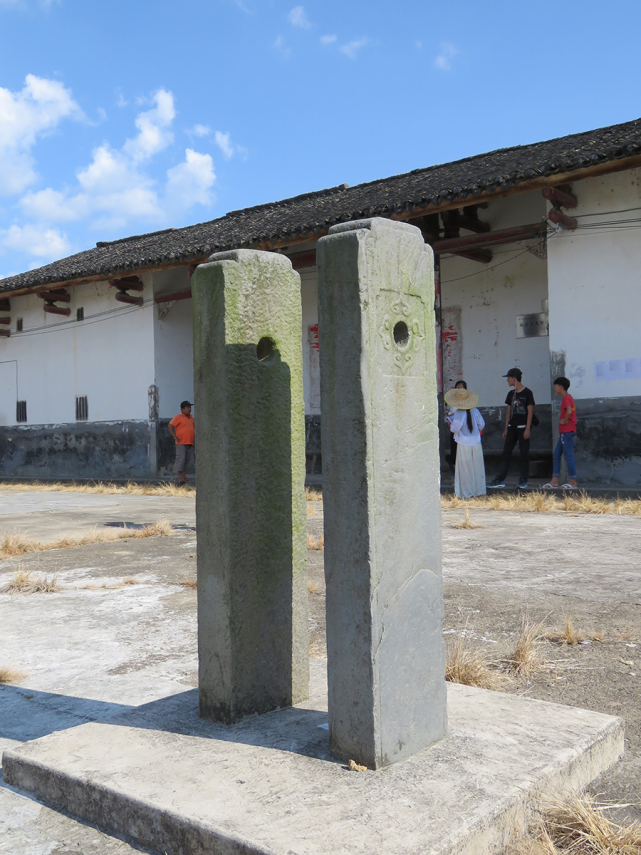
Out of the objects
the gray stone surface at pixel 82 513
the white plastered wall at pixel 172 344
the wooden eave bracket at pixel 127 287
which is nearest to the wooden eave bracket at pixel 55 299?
the wooden eave bracket at pixel 127 287

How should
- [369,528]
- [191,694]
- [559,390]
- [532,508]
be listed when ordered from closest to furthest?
[369,528], [191,694], [532,508], [559,390]

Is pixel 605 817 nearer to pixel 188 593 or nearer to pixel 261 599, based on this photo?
pixel 261 599

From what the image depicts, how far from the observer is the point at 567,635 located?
10.7 ft

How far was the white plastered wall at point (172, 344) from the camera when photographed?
15594 mm

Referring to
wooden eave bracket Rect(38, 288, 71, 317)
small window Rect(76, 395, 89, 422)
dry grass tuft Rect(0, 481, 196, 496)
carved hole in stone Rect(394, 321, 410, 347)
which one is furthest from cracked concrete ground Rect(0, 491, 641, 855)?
wooden eave bracket Rect(38, 288, 71, 317)

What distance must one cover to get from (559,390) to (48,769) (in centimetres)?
826

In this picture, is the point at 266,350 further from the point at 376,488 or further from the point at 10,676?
the point at 10,676

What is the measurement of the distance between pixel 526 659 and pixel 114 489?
34.8 feet

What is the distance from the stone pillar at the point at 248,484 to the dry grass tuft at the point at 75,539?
4.19 metres

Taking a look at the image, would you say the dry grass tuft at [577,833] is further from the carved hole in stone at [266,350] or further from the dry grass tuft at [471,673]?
the carved hole in stone at [266,350]

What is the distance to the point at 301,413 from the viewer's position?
93.8 inches

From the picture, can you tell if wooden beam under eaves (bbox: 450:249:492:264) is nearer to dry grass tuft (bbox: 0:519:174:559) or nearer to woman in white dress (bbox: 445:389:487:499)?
woman in white dress (bbox: 445:389:487:499)

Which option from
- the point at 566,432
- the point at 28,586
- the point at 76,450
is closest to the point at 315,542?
the point at 28,586

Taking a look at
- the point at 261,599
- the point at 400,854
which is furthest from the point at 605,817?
the point at 261,599
